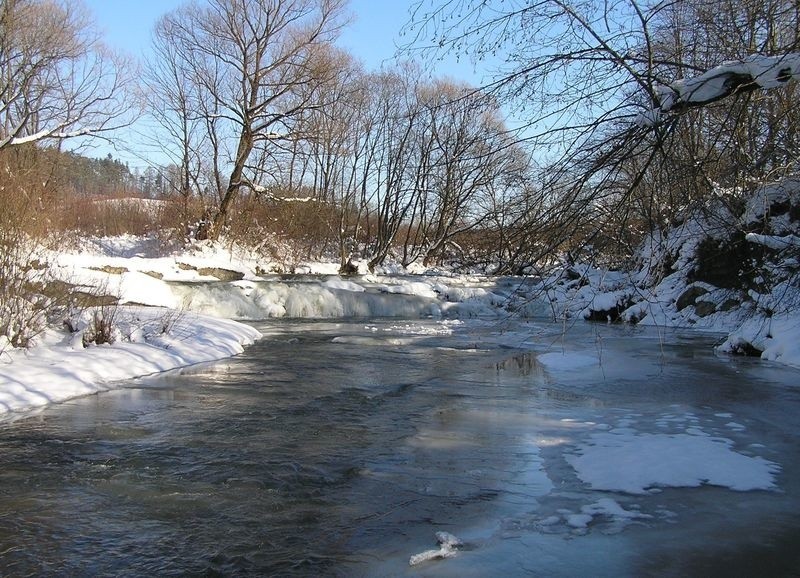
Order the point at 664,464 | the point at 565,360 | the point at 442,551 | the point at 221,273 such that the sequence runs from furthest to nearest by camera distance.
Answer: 1. the point at 221,273
2. the point at 565,360
3. the point at 664,464
4. the point at 442,551

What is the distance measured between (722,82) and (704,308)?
16507 mm

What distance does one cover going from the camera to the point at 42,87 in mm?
21188

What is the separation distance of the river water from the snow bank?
432mm

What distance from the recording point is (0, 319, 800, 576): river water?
374 cm

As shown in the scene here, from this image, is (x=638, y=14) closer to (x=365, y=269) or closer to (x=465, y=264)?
(x=465, y=264)

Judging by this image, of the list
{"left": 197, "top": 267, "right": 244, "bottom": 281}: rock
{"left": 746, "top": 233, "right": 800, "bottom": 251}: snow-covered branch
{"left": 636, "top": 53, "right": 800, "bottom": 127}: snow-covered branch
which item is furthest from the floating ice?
{"left": 197, "top": 267, "right": 244, "bottom": 281}: rock

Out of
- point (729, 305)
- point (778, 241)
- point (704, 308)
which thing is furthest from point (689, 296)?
point (778, 241)

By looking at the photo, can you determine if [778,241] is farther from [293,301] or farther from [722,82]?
[293,301]

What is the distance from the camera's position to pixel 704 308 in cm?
1878

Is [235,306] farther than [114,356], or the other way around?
[235,306]

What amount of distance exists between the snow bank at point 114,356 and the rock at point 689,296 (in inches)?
513

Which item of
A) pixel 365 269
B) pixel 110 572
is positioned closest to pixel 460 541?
pixel 110 572

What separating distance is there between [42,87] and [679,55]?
21962mm

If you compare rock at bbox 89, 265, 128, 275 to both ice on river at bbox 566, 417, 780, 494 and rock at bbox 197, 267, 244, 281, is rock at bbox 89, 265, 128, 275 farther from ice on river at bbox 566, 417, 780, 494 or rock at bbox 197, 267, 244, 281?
ice on river at bbox 566, 417, 780, 494
